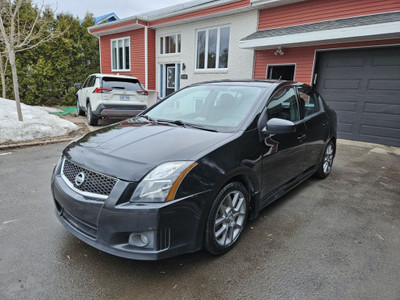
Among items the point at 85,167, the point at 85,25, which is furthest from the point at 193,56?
the point at 85,167

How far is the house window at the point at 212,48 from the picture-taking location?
10803mm

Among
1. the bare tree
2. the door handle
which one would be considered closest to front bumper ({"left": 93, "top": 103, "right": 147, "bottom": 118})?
the bare tree

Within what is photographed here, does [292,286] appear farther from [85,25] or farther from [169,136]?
[85,25]

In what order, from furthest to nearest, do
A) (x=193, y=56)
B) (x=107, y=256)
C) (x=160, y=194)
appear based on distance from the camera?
(x=193, y=56), (x=107, y=256), (x=160, y=194)

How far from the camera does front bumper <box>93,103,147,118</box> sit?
837 cm

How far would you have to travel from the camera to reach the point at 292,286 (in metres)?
2.11

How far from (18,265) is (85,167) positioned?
1007 mm

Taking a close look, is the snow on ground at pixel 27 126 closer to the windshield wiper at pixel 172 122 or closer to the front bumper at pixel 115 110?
the front bumper at pixel 115 110

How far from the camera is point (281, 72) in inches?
371

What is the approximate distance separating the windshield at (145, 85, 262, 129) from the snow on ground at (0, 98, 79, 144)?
15.3 ft

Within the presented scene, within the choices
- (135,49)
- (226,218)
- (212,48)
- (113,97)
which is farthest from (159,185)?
(135,49)

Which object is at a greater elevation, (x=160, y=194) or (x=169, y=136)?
(x=169, y=136)

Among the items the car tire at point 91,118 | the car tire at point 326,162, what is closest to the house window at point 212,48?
the car tire at point 91,118

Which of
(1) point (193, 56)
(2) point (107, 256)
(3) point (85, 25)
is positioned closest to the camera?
(2) point (107, 256)
